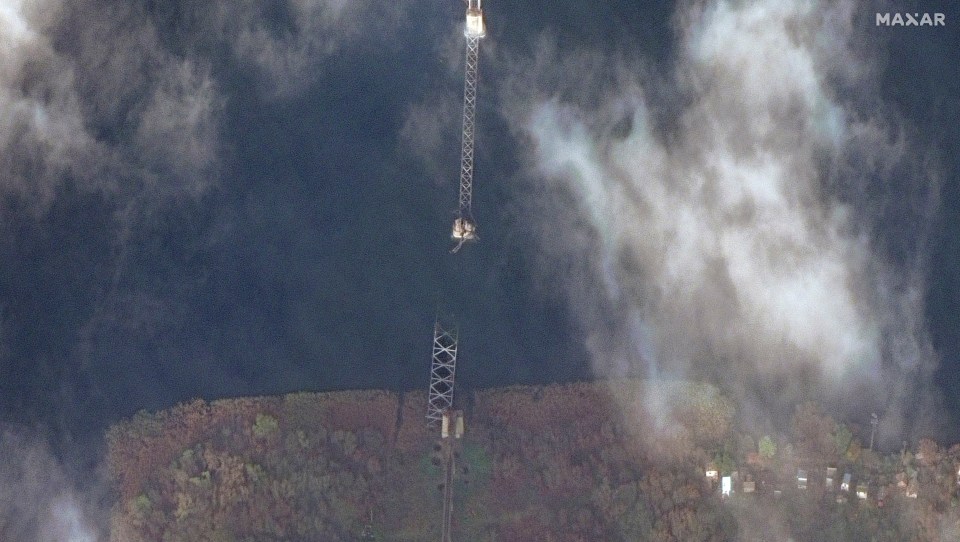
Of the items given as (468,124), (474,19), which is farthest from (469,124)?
(474,19)

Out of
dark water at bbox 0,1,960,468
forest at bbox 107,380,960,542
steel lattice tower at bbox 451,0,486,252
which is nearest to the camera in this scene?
forest at bbox 107,380,960,542

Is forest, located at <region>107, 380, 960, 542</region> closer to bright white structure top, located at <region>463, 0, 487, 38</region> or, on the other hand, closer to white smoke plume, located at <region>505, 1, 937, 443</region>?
white smoke plume, located at <region>505, 1, 937, 443</region>

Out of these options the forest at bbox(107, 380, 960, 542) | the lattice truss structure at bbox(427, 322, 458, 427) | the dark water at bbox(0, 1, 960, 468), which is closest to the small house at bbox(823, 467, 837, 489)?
the forest at bbox(107, 380, 960, 542)

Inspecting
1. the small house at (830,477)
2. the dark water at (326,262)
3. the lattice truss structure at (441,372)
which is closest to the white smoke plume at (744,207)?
the dark water at (326,262)

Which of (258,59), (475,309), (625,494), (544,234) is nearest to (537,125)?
(544,234)

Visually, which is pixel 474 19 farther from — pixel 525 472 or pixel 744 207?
pixel 525 472

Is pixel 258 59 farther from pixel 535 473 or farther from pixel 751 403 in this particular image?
pixel 751 403
